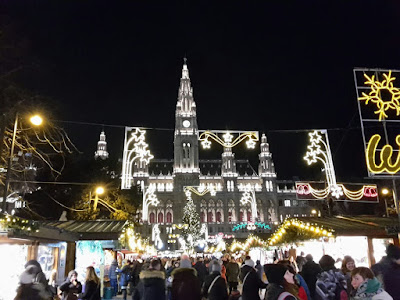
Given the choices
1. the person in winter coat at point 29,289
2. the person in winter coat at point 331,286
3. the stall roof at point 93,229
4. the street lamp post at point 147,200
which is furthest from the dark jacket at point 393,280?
the street lamp post at point 147,200

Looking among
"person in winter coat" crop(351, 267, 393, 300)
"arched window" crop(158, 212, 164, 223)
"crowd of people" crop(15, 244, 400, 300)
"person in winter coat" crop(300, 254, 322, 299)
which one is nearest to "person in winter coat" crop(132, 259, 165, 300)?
"crowd of people" crop(15, 244, 400, 300)

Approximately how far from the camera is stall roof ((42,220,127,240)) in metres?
12.9

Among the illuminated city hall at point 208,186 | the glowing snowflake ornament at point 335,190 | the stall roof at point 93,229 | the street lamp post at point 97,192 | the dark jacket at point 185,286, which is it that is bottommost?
the dark jacket at point 185,286

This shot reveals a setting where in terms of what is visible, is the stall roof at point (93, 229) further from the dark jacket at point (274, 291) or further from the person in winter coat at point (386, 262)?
the person in winter coat at point (386, 262)

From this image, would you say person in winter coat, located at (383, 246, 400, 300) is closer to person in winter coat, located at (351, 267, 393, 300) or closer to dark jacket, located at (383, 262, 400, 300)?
dark jacket, located at (383, 262, 400, 300)

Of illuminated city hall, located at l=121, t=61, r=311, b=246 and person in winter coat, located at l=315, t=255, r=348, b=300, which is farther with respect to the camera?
illuminated city hall, located at l=121, t=61, r=311, b=246

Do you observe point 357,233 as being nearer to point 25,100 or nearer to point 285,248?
point 285,248

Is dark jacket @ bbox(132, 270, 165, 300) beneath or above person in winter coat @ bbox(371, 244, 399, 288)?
beneath

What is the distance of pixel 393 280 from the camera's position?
4230 mm

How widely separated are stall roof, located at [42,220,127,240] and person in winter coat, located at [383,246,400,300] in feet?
34.4

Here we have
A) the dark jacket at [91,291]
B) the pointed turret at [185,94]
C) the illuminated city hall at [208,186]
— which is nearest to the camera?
the dark jacket at [91,291]

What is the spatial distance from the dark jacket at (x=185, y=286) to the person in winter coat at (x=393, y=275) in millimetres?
2483

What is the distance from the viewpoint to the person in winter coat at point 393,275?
4164 millimetres

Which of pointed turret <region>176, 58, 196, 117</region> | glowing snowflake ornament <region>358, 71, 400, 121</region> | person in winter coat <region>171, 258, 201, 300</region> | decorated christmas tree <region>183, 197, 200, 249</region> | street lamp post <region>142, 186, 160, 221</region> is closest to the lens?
person in winter coat <region>171, 258, 201, 300</region>
